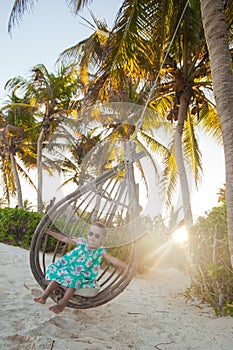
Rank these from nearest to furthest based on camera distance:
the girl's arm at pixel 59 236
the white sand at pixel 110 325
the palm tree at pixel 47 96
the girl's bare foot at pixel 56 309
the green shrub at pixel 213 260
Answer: the white sand at pixel 110 325, the girl's bare foot at pixel 56 309, the girl's arm at pixel 59 236, the green shrub at pixel 213 260, the palm tree at pixel 47 96

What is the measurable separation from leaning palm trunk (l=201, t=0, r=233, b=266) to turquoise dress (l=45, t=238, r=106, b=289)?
101 centimetres

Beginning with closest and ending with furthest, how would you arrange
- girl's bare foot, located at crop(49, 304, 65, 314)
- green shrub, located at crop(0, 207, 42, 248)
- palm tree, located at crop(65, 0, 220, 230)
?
girl's bare foot, located at crop(49, 304, 65, 314)
palm tree, located at crop(65, 0, 220, 230)
green shrub, located at crop(0, 207, 42, 248)

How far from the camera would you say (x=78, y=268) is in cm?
219

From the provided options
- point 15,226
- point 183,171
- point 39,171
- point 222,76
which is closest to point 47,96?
point 39,171

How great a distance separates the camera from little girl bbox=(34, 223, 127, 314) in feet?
6.84

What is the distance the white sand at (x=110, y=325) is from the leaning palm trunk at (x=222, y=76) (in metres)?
0.67

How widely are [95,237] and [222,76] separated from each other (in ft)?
5.34

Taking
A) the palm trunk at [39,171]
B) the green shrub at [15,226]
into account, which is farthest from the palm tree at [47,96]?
the green shrub at [15,226]

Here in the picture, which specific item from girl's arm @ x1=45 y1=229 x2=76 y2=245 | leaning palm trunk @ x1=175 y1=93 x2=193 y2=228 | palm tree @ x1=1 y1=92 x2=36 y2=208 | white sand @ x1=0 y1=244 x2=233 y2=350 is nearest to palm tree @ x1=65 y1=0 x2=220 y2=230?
leaning palm trunk @ x1=175 y1=93 x2=193 y2=228

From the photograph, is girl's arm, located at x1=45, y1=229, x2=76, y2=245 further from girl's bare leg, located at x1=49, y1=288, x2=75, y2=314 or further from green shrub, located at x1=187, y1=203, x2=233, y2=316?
green shrub, located at x1=187, y1=203, x2=233, y2=316

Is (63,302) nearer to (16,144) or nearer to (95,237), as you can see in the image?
(95,237)

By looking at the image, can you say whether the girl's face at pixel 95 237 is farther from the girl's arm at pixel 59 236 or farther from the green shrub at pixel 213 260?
the green shrub at pixel 213 260

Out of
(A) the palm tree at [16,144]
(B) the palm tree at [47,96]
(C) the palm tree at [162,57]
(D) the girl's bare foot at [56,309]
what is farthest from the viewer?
(A) the palm tree at [16,144]

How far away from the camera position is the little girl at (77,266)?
208 cm
